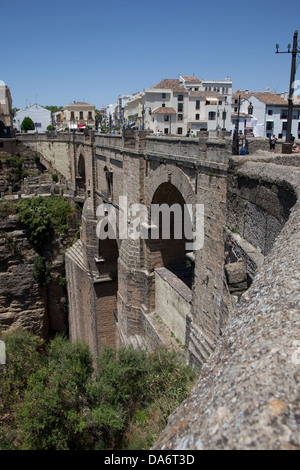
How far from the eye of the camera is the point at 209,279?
876cm

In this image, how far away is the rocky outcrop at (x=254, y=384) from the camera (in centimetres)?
195

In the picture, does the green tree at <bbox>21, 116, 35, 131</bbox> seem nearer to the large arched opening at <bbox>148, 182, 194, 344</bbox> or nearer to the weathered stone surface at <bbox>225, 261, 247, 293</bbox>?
the large arched opening at <bbox>148, 182, 194, 344</bbox>

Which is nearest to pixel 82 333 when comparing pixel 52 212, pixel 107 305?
pixel 107 305

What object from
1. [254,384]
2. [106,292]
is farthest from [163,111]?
[254,384]

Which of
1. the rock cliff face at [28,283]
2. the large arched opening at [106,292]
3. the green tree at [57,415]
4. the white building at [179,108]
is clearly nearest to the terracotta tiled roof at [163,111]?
the white building at [179,108]

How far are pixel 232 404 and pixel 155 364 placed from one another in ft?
23.1

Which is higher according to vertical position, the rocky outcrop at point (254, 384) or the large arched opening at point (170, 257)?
the rocky outcrop at point (254, 384)

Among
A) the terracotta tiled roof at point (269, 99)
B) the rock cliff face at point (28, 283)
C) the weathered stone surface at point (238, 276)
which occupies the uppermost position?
the terracotta tiled roof at point (269, 99)

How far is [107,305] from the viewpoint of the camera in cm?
1823

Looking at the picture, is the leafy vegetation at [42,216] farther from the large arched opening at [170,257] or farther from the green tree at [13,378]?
the large arched opening at [170,257]

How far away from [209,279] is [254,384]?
658cm

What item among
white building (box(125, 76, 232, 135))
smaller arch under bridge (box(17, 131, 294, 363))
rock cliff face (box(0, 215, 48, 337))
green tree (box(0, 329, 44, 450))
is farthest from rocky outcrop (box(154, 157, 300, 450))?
white building (box(125, 76, 232, 135))

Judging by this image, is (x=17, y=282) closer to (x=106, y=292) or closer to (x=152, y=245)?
(x=106, y=292)
